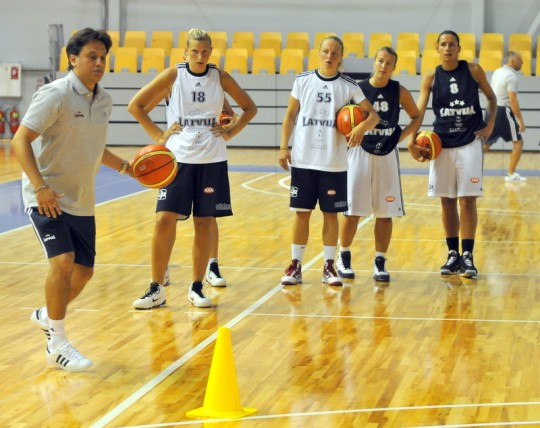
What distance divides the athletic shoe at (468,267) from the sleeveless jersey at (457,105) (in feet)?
2.81

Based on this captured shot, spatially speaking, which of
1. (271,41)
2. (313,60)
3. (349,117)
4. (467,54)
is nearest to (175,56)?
(271,41)

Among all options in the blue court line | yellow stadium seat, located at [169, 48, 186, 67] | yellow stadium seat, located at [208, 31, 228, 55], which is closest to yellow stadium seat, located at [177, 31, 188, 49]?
yellow stadium seat, located at [169, 48, 186, 67]

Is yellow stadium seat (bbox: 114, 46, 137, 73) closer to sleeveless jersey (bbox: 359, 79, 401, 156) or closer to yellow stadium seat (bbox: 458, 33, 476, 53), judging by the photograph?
yellow stadium seat (bbox: 458, 33, 476, 53)

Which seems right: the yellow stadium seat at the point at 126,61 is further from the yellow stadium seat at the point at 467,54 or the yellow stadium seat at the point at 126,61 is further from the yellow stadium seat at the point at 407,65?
the yellow stadium seat at the point at 467,54

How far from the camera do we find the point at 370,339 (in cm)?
617

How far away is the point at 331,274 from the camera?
779 cm

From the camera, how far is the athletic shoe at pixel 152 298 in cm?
693

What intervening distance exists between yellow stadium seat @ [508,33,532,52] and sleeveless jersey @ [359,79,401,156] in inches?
552

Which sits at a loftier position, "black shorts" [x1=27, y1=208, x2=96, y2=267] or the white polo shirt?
the white polo shirt

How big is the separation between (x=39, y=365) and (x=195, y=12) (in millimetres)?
18282

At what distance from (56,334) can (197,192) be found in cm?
182

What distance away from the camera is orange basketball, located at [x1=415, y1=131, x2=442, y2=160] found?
804cm

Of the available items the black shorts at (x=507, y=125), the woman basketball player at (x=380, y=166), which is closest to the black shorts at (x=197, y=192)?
the woman basketball player at (x=380, y=166)

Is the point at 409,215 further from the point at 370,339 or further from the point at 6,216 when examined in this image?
the point at 370,339
